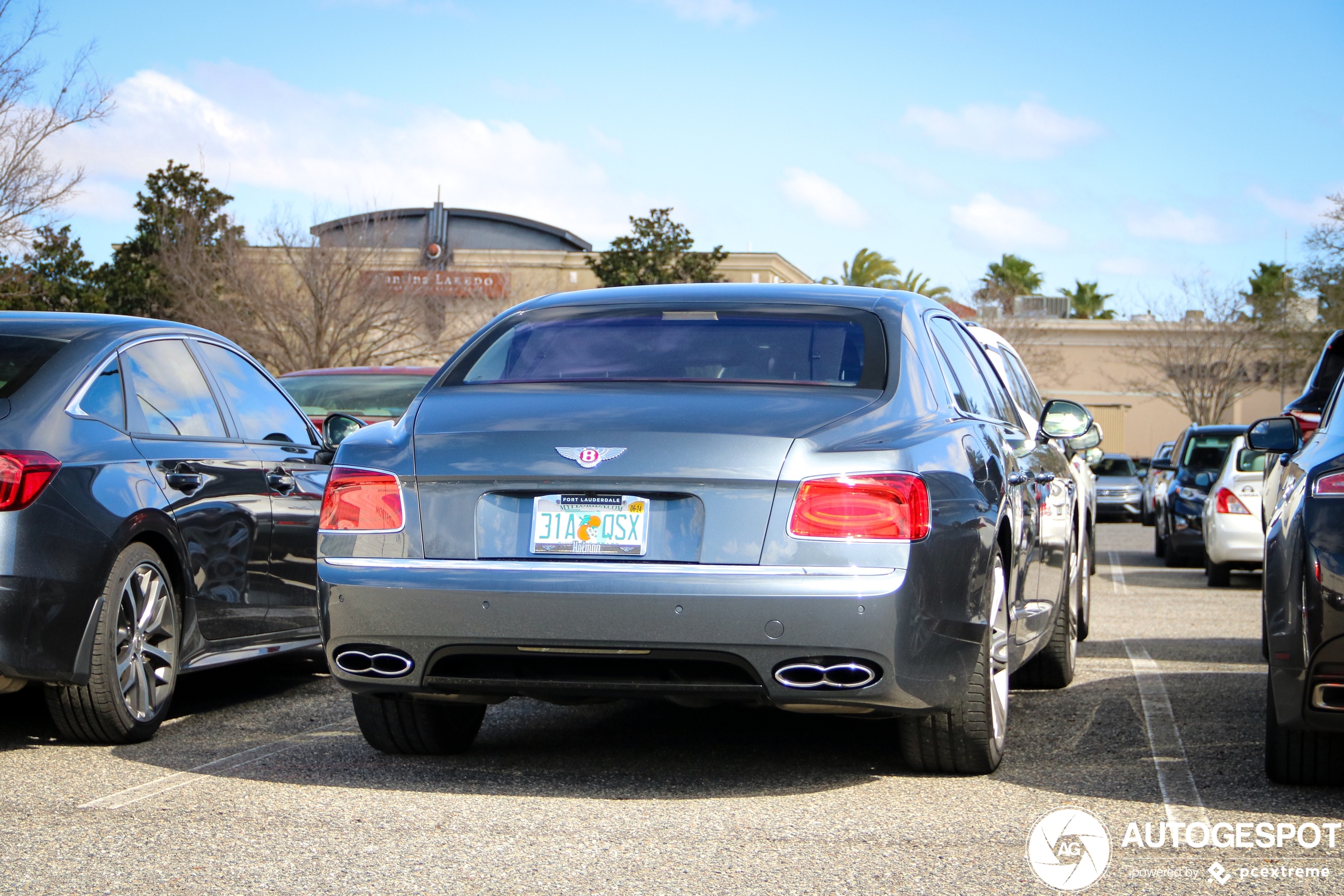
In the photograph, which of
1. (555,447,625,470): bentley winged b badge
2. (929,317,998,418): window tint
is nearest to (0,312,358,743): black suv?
(555,447,625,470): bentley winged b badge

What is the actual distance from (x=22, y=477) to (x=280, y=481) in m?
1.72

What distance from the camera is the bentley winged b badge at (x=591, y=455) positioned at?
4.62 metres

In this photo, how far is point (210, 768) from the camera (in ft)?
17.6

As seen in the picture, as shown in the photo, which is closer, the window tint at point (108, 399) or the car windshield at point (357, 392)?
the window tint at point (108, 399)

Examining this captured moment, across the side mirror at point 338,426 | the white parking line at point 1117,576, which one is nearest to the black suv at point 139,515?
the side mirror at point 338,426

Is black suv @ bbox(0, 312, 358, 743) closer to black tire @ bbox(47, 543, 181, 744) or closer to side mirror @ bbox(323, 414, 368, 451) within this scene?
black tire @ bbox(47, 543, 181, 744)

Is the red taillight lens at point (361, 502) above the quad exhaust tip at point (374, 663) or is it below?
above

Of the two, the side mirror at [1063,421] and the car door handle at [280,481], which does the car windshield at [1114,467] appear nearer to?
the side mirror at [1063,421]

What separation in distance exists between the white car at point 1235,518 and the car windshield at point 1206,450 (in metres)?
3.50

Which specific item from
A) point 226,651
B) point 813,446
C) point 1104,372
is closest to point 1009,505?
point 813,446

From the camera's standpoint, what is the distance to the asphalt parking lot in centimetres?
402

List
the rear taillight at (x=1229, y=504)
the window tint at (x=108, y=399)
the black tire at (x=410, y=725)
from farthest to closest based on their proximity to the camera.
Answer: the rear taillight at (x=1229, y=504) → the window tint at (x=108, y=399) → the black tire at (x=410, y=725)

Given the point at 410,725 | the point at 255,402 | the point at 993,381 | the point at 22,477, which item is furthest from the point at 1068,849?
the point at 255,402

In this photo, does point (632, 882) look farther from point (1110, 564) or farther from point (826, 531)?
point (1110, 564)
